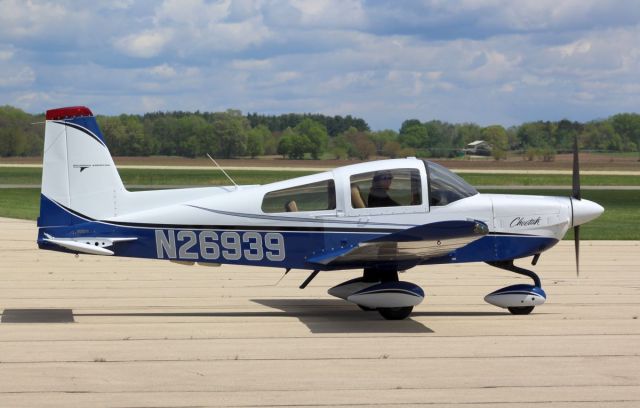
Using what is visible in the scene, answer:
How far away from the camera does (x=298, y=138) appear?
12762cm

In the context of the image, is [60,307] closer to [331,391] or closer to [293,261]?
[293,261]

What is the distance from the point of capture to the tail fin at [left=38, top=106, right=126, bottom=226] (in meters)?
10.7

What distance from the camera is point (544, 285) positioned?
14.1 metres

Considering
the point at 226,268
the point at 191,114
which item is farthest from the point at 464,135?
the point at 226,268

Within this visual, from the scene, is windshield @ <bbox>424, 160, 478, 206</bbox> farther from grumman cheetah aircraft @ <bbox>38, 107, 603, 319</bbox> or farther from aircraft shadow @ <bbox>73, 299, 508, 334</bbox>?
aircraft shadow @ <bbox>73, 299, 508, 334</bbox>

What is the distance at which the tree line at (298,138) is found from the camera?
116750 mm

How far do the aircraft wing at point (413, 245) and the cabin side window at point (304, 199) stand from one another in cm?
53

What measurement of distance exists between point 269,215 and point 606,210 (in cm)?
2456

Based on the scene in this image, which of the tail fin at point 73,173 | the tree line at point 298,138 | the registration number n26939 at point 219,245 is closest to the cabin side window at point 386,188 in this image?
the registration number n26939 at point 219,245

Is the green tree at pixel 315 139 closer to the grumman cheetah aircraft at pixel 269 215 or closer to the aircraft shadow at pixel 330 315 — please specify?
the aircraft shadow at pixel 330 315

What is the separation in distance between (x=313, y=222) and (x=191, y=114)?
126 meters

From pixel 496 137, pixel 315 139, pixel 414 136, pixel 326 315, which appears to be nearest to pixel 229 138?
pixel 315 139

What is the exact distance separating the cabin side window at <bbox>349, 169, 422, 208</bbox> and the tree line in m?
103

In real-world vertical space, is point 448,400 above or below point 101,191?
below
